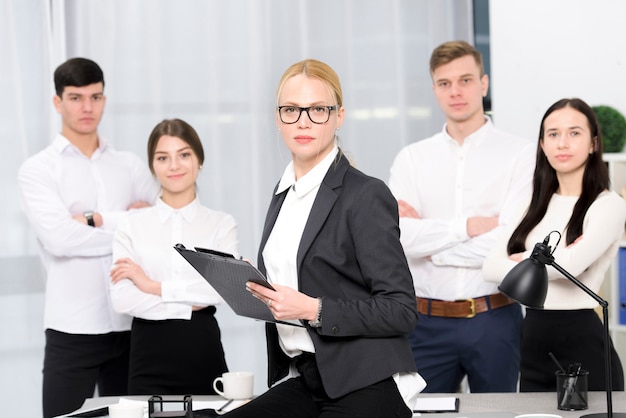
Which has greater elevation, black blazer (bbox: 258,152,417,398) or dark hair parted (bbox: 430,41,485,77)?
dark hair parted (bbox: 430,41,485,77)

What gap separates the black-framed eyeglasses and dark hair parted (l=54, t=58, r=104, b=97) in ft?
5.49

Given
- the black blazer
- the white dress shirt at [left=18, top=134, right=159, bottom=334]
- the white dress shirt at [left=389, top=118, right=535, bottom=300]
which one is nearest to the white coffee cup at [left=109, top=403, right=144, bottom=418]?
the black blazer

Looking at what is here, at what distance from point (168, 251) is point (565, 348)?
148cm

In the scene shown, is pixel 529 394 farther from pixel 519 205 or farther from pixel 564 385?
pixel 519 205

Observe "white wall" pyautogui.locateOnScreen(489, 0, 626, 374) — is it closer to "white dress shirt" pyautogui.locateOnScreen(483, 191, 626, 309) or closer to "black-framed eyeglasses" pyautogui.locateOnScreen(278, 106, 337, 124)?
"white dress shirt" pyautogui.locateOnScreen(483, 191, 626, 309)

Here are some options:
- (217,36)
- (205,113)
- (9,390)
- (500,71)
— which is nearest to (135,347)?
(9,390)

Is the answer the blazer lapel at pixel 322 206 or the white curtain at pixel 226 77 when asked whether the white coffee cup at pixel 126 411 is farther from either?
the white curtain at pixel 226 77

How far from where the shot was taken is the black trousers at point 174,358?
319 cm

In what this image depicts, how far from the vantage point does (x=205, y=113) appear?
4.59m

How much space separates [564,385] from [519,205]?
0.92 m

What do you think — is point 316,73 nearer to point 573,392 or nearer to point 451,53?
point 573,392

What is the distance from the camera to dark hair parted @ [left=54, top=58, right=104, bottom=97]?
11.8ft

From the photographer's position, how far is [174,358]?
3.19 meters

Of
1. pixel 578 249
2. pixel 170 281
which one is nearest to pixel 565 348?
pixel 578 249
